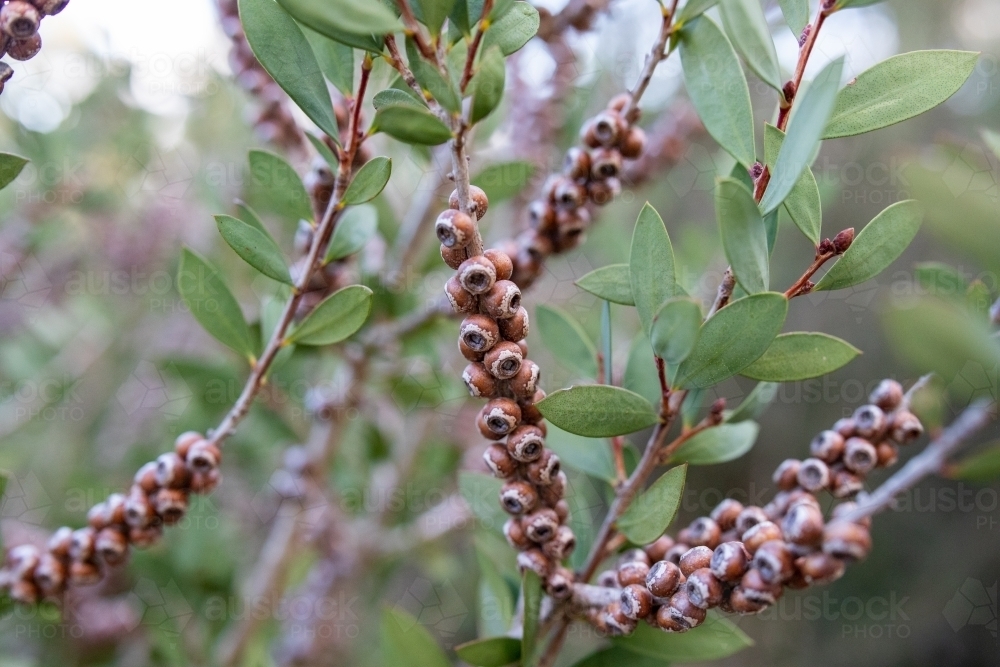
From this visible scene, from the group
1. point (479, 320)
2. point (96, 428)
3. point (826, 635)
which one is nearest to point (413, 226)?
point (479, 320)

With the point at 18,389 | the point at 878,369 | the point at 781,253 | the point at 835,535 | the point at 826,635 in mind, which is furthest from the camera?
the point at 781,253

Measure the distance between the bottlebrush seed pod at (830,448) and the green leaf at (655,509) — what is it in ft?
0.60

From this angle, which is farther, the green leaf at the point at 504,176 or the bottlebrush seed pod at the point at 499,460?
the green leaf at the point at 504,176

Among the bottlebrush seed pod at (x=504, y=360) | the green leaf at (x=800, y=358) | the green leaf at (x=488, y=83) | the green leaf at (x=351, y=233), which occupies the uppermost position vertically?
the green leaf at (x=488, y=83)

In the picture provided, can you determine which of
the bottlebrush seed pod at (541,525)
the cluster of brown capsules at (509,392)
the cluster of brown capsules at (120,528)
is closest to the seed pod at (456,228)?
the cluster of brown capsules at (509,392)

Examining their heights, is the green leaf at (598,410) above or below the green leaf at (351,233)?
below

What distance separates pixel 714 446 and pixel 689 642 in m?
0.17

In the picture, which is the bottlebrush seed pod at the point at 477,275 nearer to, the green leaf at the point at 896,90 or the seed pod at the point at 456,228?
the seed pod at the point at 456,228

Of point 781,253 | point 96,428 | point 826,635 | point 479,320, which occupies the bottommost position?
point 826,635

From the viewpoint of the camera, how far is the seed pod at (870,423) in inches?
23.4

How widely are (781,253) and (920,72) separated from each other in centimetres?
257

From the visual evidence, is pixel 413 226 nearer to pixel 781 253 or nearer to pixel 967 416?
pixel 967 416

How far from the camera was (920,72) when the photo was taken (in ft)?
1.50

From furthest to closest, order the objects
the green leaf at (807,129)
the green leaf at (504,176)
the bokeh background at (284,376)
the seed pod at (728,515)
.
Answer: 1. the bokeh background at (284,376)
2. the green leaf at (504,176)
3. the seed pod at (728,515)
4. the green leaf at (807,129)
